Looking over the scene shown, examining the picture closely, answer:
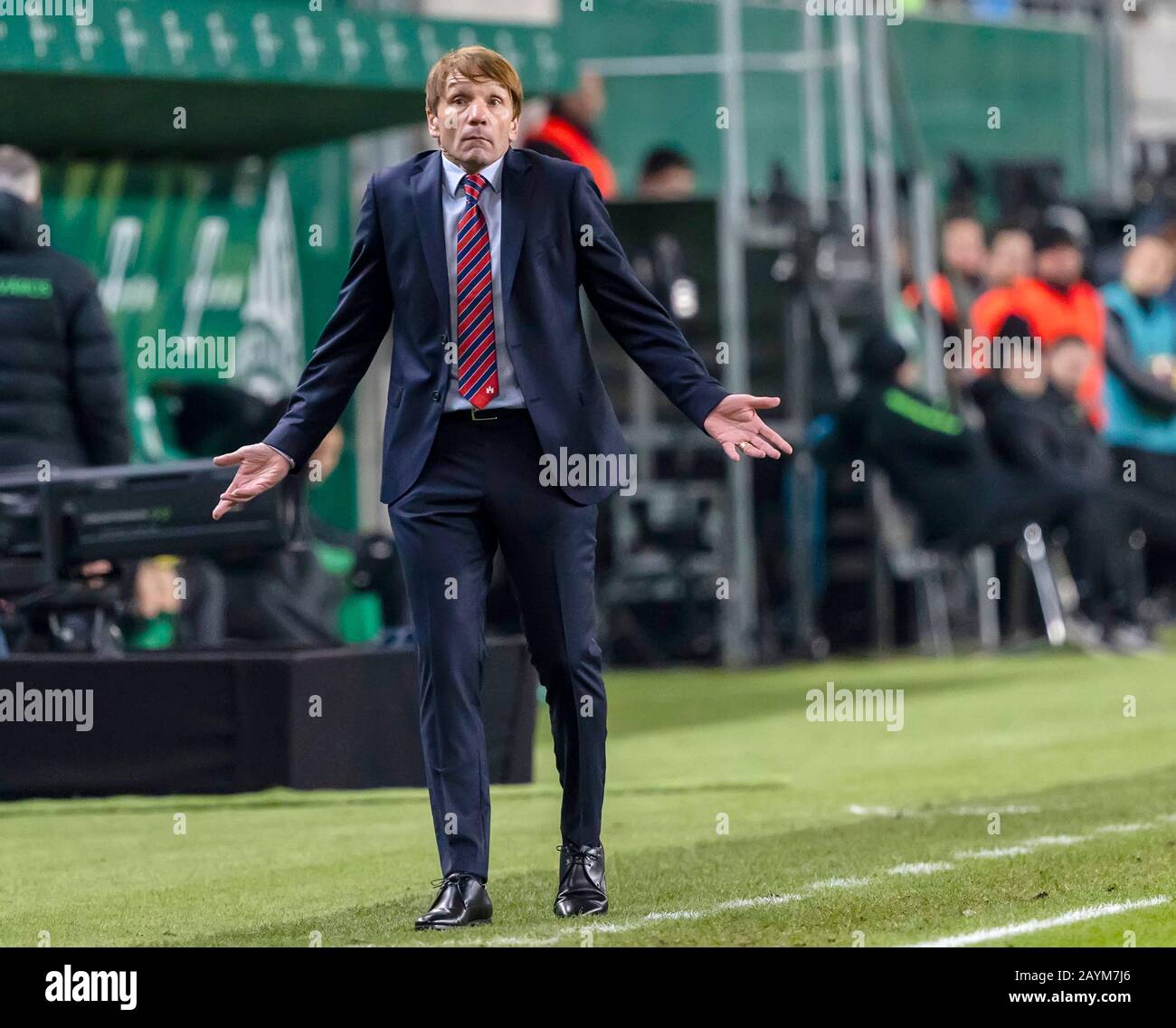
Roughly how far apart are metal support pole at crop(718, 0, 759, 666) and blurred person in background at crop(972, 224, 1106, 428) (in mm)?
2464

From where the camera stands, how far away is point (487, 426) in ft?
21.1

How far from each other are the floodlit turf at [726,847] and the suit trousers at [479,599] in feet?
1.02

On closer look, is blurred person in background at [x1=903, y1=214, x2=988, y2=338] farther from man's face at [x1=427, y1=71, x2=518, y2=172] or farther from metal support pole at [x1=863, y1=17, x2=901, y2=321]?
man's face at [x1=427, y1=71, x2=518, y2=172]

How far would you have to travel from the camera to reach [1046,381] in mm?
18406

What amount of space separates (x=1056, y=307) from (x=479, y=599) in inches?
526

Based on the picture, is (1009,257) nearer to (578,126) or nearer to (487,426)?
(578,126)

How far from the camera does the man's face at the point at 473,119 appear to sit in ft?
20.8

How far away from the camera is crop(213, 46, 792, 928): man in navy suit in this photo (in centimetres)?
640

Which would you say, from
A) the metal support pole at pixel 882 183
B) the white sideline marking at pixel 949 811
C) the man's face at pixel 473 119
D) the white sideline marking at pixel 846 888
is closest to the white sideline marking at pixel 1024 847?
the white sideline marking at pixel 846 888

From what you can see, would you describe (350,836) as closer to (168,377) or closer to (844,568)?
(168,377)

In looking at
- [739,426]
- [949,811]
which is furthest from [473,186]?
[949,811]

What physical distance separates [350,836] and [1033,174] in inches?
608
